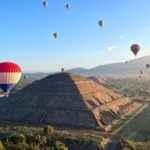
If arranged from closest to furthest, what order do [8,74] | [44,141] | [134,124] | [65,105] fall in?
[44,141] → [8,74] → [134,124] → [65,105]

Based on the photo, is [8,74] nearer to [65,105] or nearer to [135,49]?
[65,105]

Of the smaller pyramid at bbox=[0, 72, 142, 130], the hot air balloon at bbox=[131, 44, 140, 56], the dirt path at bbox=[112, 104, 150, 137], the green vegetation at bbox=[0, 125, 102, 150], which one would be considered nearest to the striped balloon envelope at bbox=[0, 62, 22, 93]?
the green vegetation at bbox=[0, 125, 102, 150]

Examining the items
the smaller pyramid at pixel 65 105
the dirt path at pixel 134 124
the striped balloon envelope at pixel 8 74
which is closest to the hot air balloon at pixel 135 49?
the smaller pyramid at pixel 65 105

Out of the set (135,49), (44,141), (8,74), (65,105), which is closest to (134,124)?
(65,105)

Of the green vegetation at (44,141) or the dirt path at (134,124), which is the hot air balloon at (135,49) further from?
the green vegetation at (44,141)

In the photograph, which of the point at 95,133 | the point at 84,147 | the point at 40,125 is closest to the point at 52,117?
the point at 40,125

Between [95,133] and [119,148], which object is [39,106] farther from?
[119,148]

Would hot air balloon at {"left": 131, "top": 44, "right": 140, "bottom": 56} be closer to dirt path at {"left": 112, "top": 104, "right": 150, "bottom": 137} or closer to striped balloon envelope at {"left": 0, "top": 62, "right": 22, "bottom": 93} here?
dirt path at {"left": 112, "top": 104, "right": 150, "bottom": 137}
